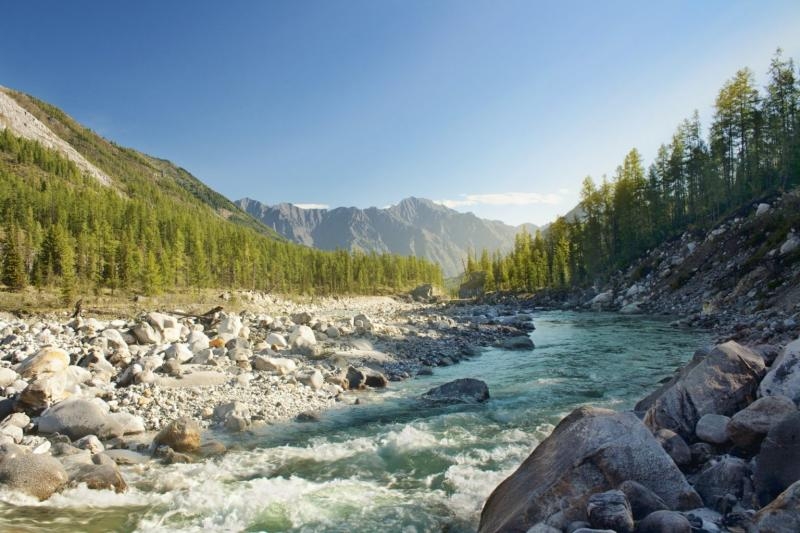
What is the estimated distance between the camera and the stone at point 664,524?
17.0 feet

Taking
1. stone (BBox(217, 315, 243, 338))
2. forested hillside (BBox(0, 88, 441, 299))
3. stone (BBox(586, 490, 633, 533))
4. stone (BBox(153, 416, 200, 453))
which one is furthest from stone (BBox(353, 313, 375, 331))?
forested hillside (BBox(0, 88, 441, 299))

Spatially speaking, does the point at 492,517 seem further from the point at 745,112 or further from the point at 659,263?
the point at 745,112

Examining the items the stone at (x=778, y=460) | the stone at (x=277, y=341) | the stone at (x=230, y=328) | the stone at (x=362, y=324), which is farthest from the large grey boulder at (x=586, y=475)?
the stone at (x=362, y=324)

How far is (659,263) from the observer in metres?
54.5

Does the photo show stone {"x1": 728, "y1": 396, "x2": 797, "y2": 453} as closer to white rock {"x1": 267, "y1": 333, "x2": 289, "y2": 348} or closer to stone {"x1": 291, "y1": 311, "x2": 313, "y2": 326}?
white rock {"x1": 267, "y1": 333, "x2": 289, "y2": 348}

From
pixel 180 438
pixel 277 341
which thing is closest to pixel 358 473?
pixel 180 438

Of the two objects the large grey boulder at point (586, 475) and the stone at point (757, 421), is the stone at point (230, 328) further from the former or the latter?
the stone at point (757, 421)

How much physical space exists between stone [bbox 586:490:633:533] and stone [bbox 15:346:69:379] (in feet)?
62.1

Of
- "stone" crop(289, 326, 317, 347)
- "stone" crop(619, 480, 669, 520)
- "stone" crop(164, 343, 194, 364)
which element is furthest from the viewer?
"stone" crop(289, 326, 317, 347)

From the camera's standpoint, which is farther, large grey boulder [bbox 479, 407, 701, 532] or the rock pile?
large grey boulder [bbox 479, 407, 701, 532]

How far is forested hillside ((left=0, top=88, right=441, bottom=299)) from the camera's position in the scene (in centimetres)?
7788

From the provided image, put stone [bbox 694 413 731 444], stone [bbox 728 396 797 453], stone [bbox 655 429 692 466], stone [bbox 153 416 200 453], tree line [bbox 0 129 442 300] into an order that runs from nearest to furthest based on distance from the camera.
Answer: stone [bbox 728 396 797 453]
stone [bbox 655 429 692 466]
stone [bbox 694 413 731 444]
stone [bbox 153 416 200 453]
tree line [bbox 0 129 442 300]

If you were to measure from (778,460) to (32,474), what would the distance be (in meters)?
13.6

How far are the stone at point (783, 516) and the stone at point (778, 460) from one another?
55.3 inches
